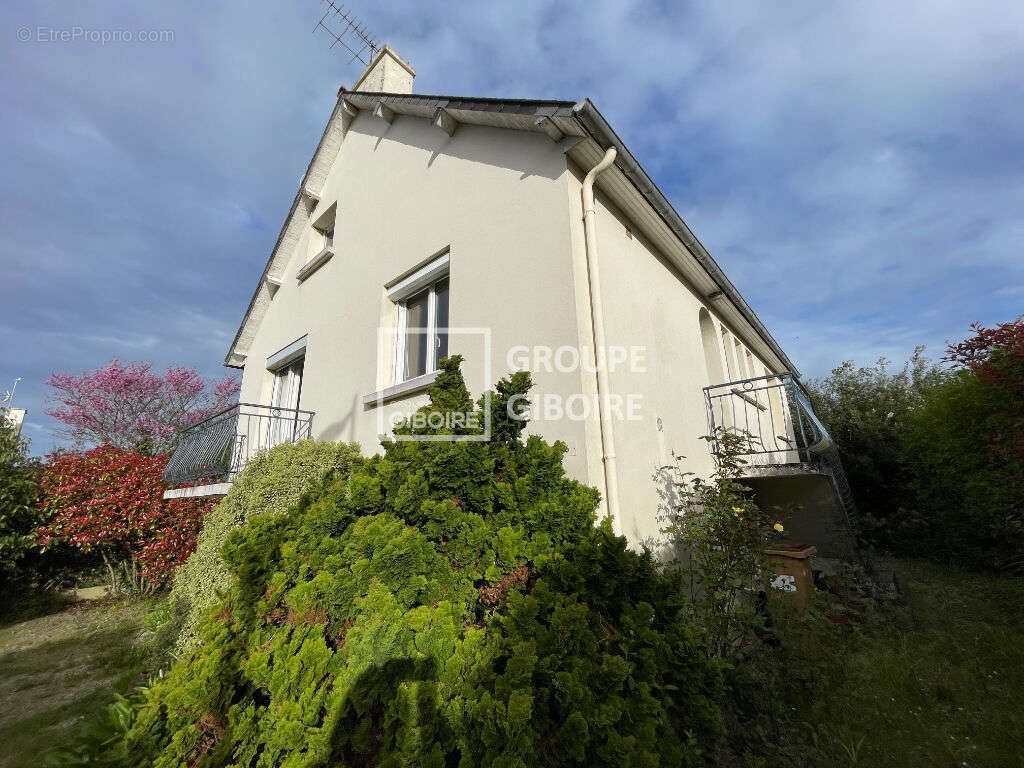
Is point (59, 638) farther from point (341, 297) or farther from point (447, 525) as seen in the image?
point (447, 525)

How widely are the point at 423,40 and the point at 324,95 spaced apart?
7.63ft

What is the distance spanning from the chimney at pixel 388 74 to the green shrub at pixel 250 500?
6957mm

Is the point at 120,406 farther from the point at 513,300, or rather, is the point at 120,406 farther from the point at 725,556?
the point at 725,556

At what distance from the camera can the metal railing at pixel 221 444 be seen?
21.6 feet

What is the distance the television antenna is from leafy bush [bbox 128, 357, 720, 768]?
971 centimetres

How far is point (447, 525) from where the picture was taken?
80.9 inches

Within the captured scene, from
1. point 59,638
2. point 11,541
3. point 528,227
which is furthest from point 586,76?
point 11,541

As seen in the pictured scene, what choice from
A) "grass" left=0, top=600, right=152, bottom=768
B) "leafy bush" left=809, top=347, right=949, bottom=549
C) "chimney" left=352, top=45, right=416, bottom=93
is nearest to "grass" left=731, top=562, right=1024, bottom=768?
"leafy bush" left=809, top=347, right=949, bottom=549

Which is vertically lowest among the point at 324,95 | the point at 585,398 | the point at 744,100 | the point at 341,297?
the point at 585,398

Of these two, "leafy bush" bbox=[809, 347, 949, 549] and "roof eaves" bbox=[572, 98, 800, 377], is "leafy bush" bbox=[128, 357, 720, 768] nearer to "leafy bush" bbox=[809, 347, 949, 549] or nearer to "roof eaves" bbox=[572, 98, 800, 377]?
"roof eaves" bbox=[572, 98, 800, 377]

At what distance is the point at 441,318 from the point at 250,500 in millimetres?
3022

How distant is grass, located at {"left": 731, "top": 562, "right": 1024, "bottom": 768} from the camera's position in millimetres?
2535

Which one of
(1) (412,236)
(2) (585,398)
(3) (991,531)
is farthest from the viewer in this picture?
(3) (991,531)

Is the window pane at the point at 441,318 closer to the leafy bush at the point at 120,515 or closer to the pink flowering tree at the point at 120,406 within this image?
the leafy bush at the point at 120,515
